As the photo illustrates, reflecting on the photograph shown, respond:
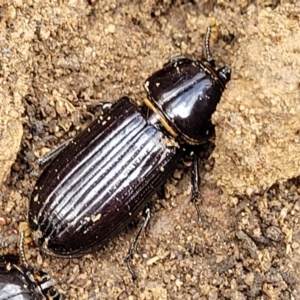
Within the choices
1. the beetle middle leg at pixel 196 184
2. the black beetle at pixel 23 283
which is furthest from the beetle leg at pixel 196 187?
the black beetle at pixel 23 283

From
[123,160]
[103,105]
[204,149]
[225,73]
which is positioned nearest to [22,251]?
[123,160]

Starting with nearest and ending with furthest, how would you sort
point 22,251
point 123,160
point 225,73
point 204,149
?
1. point 123,160
2. point 22,251
3. point 225,73
4. point 204,149

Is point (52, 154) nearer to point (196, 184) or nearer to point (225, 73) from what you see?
point (196, 184)

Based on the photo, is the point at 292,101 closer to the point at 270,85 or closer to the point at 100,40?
the point at 270,85

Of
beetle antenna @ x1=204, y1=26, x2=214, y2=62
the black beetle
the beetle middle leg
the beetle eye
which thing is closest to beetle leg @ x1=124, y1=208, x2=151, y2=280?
the beetle middle leg

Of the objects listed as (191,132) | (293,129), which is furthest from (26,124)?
(293,129)
